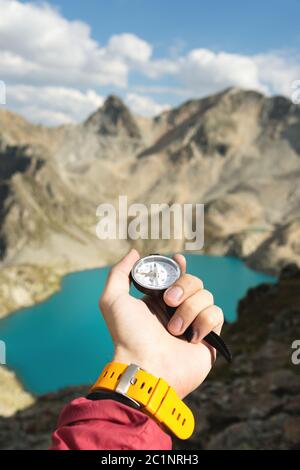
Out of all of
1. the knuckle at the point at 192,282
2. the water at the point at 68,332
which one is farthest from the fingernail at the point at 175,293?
the water at the point at 68,332

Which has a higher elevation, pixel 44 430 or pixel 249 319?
pixel 249 319

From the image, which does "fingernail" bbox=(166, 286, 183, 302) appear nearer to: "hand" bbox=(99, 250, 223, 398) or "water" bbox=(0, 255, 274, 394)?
"hand" bbox=(99, 250, 223, 398)

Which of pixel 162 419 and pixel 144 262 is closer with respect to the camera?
pixel 162 419

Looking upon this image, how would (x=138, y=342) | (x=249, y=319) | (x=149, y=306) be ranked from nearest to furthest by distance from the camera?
1. (x=138, y=342)
2. (x=149, y=306)
3. (x=249, y=319)

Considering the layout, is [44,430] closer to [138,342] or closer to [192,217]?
[138,342]

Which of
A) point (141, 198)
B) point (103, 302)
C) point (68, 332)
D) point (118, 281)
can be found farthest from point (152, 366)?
point (141, 198)

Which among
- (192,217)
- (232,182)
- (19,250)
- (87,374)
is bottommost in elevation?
(87,374)

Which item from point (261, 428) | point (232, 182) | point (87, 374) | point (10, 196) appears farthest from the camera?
point (232, 182)

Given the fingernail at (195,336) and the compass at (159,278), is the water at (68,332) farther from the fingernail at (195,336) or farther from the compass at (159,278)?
the fingernail at (195,336)

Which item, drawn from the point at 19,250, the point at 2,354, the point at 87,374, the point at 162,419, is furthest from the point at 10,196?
the point at 162,419

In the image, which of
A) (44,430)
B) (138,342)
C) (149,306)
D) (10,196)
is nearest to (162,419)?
(138,342)
